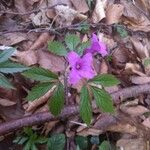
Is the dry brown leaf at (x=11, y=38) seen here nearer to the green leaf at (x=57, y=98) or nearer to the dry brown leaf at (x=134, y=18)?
the green leaf at (x=57, y=98)

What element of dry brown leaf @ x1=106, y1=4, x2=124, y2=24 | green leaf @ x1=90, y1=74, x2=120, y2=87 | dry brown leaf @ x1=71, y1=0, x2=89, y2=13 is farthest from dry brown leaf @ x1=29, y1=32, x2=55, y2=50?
green leaf @ x1=90, y1=74, x2=120, y2=87

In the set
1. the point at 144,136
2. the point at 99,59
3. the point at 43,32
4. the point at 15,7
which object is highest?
the point at 15,7

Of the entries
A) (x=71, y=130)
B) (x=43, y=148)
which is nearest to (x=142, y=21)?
(x=71, y=130)

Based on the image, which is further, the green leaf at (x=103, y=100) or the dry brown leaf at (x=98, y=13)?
the dry brown leaf at (x=98, y=13)

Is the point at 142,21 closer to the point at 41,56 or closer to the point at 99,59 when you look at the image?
the point at 99,59

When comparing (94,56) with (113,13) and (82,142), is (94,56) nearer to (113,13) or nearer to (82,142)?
(113,13)

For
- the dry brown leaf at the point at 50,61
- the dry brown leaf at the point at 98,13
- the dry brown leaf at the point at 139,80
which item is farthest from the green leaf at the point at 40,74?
the dry brown leaf at the point at 98,13
